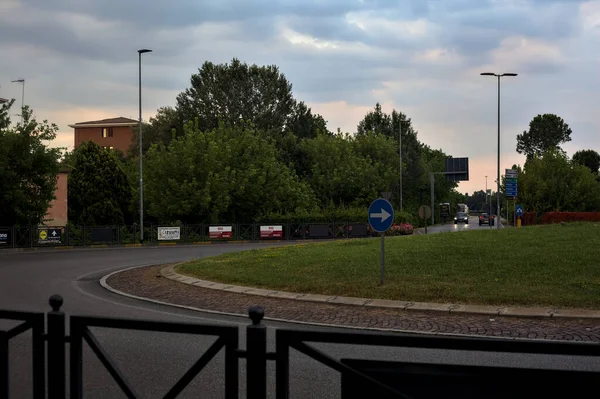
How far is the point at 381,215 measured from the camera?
1345 centimetres

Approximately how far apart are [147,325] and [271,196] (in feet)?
152

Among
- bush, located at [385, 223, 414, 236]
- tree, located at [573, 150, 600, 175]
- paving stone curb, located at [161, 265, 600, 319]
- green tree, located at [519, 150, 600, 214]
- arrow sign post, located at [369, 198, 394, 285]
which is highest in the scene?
tree, located at [573, 150, 600, 175]

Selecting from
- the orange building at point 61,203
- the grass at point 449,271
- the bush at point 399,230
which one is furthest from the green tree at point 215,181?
the grass at point 449,271

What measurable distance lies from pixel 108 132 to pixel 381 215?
8518cm

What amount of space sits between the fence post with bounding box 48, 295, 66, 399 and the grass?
885 centimetres

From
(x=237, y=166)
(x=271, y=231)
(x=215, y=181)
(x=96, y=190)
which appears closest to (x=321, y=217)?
(x=271, y=231)

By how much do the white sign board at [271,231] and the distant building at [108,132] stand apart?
5244 centimetres

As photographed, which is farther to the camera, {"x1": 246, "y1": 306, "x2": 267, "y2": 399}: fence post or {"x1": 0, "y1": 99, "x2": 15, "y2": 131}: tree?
{"x1": 0, "y1": 99, "x2": 15, "y2": 131}: tree

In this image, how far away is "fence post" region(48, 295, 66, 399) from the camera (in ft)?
12.3

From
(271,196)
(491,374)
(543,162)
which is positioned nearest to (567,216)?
(543,162)

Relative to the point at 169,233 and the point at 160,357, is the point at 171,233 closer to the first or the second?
the point at 169,233

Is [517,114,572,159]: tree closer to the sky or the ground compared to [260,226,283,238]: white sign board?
closer to the sky

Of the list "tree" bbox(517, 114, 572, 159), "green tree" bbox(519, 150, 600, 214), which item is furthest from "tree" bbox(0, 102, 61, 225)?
"tree" bbox(517, 114, 572, 159)

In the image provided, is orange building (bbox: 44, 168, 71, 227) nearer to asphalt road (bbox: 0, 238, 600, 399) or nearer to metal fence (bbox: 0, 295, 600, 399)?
asphalt road (bbox: 0, 238, 600, 399)
